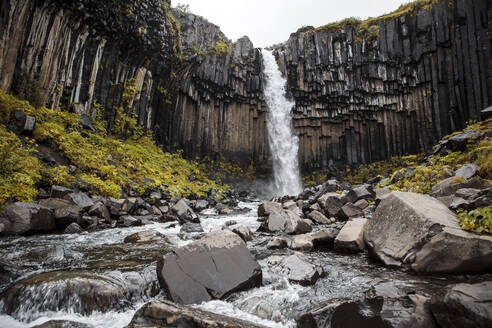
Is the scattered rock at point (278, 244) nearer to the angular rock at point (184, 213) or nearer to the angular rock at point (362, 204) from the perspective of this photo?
the angular rock at point (362, 204)

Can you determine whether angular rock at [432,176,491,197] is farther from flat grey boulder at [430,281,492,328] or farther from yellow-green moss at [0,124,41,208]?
yellow-green moss at [0,124,41,208]

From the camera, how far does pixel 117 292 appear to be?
3.44m

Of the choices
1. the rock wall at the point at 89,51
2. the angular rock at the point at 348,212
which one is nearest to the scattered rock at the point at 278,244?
the angular rock at the point at 348,212

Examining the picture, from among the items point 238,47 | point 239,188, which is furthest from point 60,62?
point 238,47

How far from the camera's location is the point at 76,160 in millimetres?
10289

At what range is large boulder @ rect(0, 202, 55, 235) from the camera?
233 inches

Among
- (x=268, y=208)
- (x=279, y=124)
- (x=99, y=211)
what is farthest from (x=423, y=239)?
(x=279, y=124)

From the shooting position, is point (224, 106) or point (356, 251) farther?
point (224, 106)

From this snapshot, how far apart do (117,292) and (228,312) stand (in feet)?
5.25

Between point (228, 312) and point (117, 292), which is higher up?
point (117, 292)

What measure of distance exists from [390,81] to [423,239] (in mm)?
26780

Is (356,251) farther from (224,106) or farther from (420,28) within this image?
(420,28)

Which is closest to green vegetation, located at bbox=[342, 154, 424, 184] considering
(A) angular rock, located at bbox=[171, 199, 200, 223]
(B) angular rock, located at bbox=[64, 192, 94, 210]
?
(A) angular rock, located at bbox=[171, 199, 200, 223]

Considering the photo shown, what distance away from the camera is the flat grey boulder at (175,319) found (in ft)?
8.56
